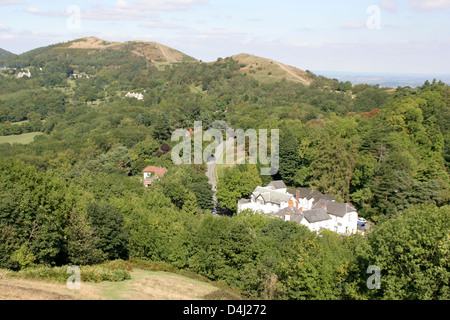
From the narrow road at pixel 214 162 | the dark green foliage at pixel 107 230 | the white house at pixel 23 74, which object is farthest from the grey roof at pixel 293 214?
the white house at pixel 23 74

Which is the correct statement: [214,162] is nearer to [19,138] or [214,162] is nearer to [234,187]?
[234,187]

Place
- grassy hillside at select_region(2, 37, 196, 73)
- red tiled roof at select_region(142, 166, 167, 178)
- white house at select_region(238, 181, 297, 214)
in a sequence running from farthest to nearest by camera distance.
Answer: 1. grassy hillside at select_region(2, 37, 196, 73)
2. red tiled roof at select_region(142, 166, 167, 178)
3. white house at select_region(238, 181, 297, 214)

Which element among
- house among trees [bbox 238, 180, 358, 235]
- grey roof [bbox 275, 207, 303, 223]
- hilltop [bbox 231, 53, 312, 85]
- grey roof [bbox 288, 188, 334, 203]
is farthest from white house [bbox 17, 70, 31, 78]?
grey roof [bbox 275, 207, 303, 223]

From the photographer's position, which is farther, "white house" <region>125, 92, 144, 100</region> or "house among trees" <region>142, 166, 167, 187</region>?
"white house" <region>125, 92, 144, 100</region>

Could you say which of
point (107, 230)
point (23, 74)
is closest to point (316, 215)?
point (107, 230)

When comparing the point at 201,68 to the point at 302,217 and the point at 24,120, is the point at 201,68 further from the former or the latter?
the point at 302,217

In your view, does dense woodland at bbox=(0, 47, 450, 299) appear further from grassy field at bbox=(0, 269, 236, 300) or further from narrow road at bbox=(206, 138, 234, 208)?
narrow road at bbox=(206, 138, 234, 208)

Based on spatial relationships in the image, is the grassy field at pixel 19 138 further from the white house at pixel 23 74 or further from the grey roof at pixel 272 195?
the white house at pixel 23 74
